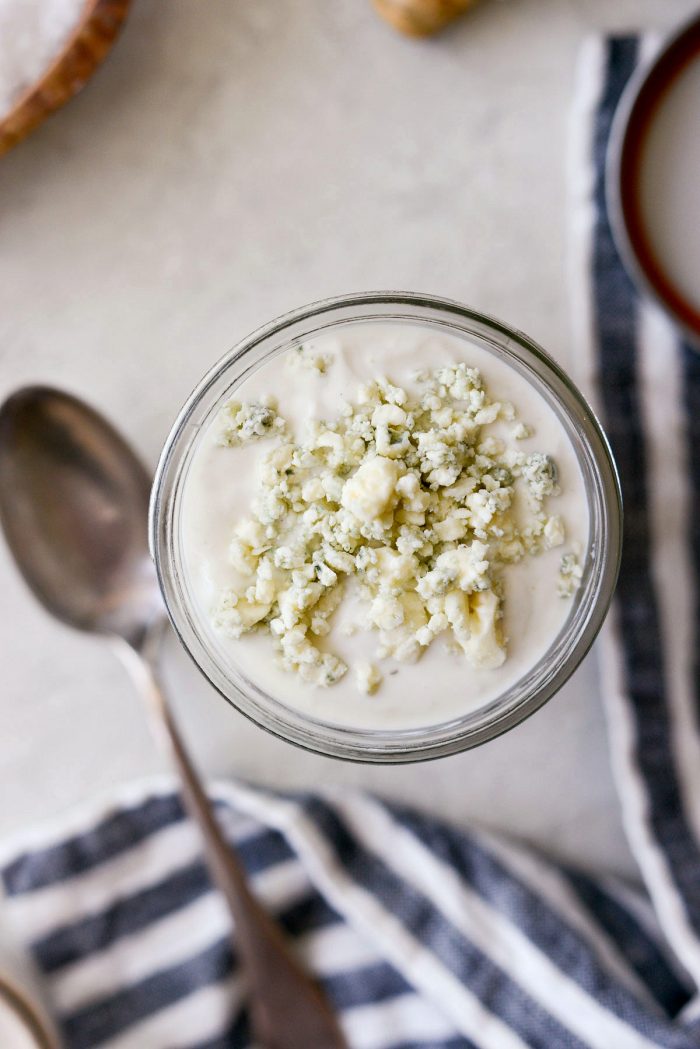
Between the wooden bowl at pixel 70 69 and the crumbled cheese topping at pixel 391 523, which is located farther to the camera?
the wooden bowl at pixel 70 69

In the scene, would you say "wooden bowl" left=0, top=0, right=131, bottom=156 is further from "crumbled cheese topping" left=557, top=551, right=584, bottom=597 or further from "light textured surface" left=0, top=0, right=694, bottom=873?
"crumbled cheese topping" left=557, top=551, right=584, bottom=597

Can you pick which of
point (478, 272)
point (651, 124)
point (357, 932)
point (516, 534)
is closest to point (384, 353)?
point (516, 534)

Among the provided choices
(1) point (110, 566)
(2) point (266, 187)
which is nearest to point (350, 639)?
(1) point (110, 566)

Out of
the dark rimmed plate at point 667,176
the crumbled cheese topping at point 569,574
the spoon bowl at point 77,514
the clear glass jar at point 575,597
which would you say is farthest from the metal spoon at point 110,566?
the dark rimmed plate at point 667,176

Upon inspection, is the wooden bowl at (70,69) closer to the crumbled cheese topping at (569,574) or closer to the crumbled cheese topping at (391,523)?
the crumbled cheese topping at (391,523)

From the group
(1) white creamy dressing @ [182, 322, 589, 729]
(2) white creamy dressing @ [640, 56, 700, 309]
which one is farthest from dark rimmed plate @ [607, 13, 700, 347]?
(1) white creamy dressing @ [182, 322, 589, 729]

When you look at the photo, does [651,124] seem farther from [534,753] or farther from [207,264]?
[534,753]
